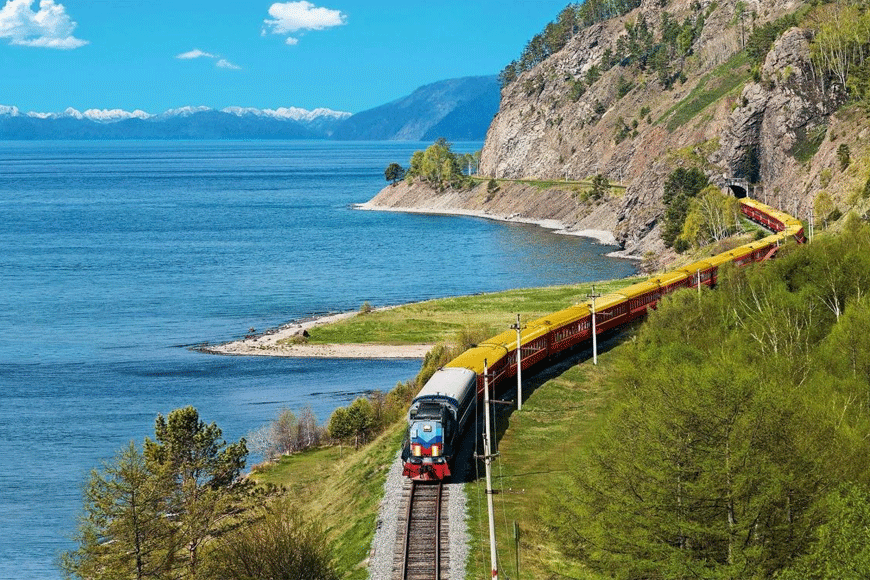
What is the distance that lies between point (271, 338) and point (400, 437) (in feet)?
189

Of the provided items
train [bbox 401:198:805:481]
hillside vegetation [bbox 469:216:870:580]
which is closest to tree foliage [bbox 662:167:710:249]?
train [bbox 401:198:805:481]

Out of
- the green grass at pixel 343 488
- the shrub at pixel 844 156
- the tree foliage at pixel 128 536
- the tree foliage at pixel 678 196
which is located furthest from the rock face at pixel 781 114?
the tree foliage at pixel 128 536

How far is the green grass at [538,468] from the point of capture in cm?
3653

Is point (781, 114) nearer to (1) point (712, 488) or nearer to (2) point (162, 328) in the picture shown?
(2) point (162, 328)

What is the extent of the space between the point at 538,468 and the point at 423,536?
926 cm

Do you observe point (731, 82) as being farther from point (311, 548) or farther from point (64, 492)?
point (311, 548)

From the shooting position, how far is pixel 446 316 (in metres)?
113

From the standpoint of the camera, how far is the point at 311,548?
35.9 meters

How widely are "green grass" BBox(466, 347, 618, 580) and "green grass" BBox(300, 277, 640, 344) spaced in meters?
38.3

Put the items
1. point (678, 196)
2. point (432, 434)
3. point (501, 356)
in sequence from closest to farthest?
point (432, 434) < point (501, 356) < point (678, 196)

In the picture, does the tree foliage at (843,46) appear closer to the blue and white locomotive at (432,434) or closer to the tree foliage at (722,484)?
the blue and white locomotive at (432,434)

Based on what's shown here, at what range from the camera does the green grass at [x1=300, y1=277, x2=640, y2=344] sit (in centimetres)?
10576

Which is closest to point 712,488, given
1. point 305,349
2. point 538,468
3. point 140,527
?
point 538,468

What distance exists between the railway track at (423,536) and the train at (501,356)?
28.7 inches
